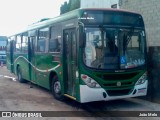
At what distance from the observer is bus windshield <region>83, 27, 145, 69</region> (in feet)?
26.4

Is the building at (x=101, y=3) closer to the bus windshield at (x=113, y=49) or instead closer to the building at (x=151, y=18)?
the building at (x=151, y=18)

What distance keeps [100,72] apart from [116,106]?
5.79 feet

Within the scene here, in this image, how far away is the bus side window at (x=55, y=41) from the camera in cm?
985

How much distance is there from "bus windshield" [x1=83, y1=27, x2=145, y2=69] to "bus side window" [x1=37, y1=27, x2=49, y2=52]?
350 cm

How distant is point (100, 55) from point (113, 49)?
19.4 inches

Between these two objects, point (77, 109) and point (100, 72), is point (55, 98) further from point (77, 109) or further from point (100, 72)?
point (100, 72)

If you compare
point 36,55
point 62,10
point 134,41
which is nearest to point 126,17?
point 134,41

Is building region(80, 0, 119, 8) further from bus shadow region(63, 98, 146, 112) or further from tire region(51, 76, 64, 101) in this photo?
bus shadow region(63, 98, 146, 112)

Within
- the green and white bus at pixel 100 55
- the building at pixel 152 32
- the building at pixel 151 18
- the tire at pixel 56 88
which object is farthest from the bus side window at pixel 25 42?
the building at pixel 151 18

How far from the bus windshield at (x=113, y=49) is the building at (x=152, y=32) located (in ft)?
3.77

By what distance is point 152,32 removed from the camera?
1374cm

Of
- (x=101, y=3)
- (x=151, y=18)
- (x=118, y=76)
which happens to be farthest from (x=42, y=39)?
(x=101, y=3)

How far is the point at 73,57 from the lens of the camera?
8609 millimetres

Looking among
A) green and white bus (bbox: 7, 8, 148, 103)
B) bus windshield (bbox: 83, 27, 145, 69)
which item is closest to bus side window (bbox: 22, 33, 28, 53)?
green and white bus (bbox: 7, 8, 148, 103)
